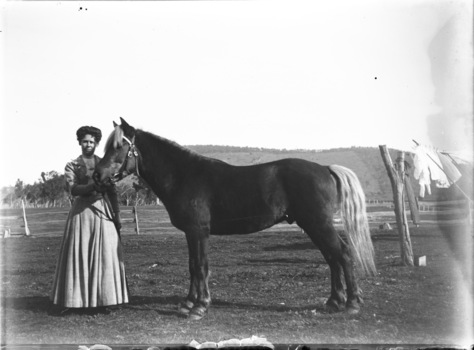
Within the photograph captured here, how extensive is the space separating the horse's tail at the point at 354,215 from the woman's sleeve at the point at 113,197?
70.6 inches

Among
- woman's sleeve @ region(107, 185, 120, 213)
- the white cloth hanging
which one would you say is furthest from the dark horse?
the white cloth hanging

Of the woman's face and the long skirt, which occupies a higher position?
the woman's face

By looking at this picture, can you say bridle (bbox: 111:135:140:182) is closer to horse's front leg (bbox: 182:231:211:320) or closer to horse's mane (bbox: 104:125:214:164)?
horse's mane (bbox: 104:125:214:164)

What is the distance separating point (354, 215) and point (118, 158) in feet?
6.36

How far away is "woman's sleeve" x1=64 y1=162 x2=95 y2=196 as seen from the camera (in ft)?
12.8

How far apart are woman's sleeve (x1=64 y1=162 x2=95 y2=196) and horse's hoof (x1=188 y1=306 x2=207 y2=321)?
1.28 meters

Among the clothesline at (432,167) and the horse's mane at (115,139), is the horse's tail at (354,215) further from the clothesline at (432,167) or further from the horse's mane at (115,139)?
the horse's mane at (115,139)

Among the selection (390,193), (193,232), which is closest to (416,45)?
(390,193)

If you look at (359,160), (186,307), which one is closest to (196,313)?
(186,307)

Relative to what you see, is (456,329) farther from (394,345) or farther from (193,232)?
(193,232)

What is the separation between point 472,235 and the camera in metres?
4.09

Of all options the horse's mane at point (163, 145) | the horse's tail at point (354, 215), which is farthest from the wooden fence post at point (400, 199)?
the horse's mane at point (163, 145)

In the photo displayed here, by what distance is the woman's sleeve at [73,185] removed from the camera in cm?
391

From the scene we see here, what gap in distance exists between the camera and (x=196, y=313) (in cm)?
388
